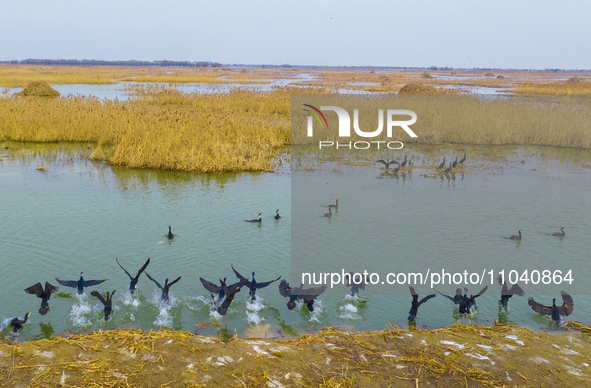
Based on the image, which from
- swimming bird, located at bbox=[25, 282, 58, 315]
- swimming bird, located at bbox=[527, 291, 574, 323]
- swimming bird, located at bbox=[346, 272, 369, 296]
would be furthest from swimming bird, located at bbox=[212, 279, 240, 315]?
swimming bird, located at bbox=[527, 291, 574, 323]

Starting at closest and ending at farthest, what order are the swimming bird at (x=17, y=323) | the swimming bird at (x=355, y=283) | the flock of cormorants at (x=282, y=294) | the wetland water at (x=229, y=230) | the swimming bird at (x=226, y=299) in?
the swimming bird at (x=17, y=323) → the swimming bird at (x=226, y=299) → the flock of cormorants at (x=282, y=294) → the wetland water at (x=229, y=230) → the swimming bird at (x=355, y=283)

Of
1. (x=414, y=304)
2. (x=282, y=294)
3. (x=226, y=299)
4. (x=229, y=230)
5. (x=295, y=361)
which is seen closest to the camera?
(x=295, y=361)

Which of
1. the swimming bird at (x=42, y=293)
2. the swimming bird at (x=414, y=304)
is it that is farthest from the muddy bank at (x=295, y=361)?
the swimming bird at (x=42, y=293)

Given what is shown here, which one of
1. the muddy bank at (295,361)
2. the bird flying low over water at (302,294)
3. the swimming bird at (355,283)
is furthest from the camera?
the swimming bird at (355,283)

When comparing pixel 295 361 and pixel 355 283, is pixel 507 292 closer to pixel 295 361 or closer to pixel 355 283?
pixel 355 283

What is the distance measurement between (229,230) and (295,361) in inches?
227

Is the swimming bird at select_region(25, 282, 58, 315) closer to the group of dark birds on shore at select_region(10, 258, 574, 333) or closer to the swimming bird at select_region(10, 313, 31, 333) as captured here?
the group of dark birds on shore at select_region(10, 258, 574, 333)

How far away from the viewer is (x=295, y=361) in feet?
18.0

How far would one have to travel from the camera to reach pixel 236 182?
15297 mm

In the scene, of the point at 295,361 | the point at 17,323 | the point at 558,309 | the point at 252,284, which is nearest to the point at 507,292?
the point at 558,309

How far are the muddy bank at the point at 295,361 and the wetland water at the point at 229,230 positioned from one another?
1046 mm

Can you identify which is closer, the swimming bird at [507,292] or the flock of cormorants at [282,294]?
the flock of cormorants at [282,294]

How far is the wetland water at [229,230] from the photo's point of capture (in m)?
7.37

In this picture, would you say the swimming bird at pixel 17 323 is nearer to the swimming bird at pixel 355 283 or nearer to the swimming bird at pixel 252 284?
the swimming bird at pixel 252 284
